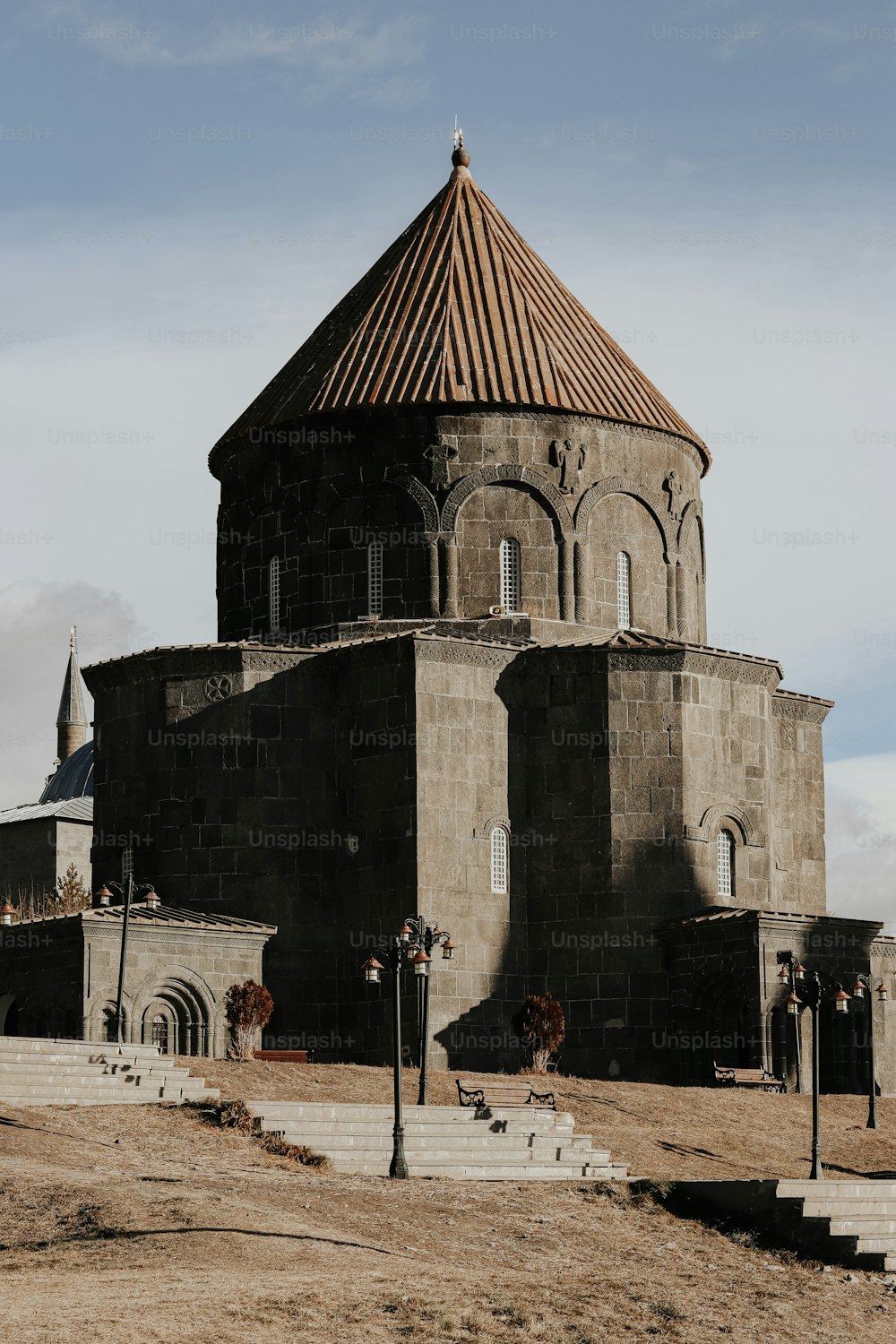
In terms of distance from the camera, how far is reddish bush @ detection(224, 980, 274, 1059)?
138 ft

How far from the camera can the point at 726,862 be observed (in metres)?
46.8

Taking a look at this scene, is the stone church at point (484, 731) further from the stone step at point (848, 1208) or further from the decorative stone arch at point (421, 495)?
the stone step at point (848, 1208)

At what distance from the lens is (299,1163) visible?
30.5m

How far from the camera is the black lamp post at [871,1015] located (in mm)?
40062

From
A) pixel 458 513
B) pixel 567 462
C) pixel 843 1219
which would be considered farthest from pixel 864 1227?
pixel 567 462

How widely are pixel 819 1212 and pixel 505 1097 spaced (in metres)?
9.06

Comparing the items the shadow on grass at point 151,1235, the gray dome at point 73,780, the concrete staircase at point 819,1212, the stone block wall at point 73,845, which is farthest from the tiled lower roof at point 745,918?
the gray dome at point 73,780

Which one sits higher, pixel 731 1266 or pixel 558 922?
pixel 558 922

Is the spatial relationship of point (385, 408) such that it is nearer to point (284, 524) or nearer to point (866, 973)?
point (284, 524)

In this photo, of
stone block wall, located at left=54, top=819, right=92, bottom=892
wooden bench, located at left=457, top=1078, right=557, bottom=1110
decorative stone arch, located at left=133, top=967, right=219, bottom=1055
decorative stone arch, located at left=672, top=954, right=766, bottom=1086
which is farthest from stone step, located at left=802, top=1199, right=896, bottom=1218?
stone block wall, located at left=54, top=819, right=92, bottom=892

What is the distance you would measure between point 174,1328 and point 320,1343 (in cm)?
137

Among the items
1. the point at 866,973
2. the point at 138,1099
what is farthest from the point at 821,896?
the point at 138,1099

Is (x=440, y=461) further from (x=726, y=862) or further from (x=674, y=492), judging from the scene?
(x=726, y=862)

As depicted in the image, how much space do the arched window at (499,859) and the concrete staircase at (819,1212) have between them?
16018 millimetres
